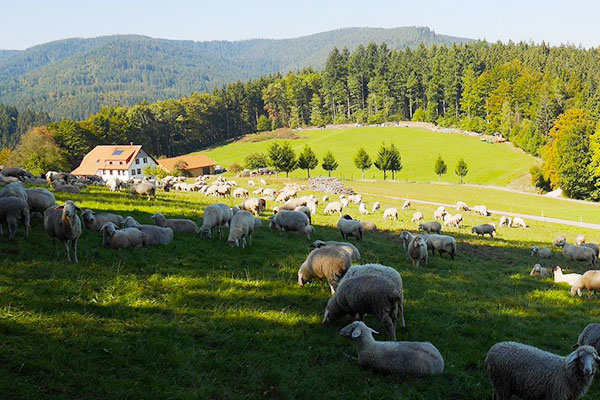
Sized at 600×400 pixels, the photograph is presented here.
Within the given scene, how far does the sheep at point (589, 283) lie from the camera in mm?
15395

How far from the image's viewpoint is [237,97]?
17262 cm

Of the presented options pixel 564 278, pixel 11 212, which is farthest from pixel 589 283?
pixel 11 212

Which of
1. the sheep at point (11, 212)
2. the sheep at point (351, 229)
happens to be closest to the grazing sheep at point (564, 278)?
the sheep at point (351, 229)

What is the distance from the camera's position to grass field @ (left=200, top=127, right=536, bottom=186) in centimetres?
9412

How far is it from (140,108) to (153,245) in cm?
13200

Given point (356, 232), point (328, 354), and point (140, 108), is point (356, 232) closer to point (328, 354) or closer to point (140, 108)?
point (328, 354)

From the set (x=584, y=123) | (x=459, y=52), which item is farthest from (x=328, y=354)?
(x=459, y=52)

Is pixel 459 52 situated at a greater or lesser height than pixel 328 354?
greater

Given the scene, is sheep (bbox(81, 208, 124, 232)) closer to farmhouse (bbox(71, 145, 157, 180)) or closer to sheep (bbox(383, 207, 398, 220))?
sheep (bbox(383, 207, 398, 220))

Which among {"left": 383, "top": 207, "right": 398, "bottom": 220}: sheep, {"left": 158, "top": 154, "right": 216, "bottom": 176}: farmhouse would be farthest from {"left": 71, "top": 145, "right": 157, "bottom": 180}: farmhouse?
{"left": 383, "top": 207, "right": 398, "bottom": 220}: sheep

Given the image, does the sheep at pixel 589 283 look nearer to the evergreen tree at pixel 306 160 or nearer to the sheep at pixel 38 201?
the sheep at pixel 38 201

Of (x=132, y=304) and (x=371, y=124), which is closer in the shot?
(x=132, y=304)

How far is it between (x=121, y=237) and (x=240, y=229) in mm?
4301

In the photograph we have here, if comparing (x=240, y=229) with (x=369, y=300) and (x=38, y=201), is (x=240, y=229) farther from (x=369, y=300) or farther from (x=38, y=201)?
(x=369, y=300)
